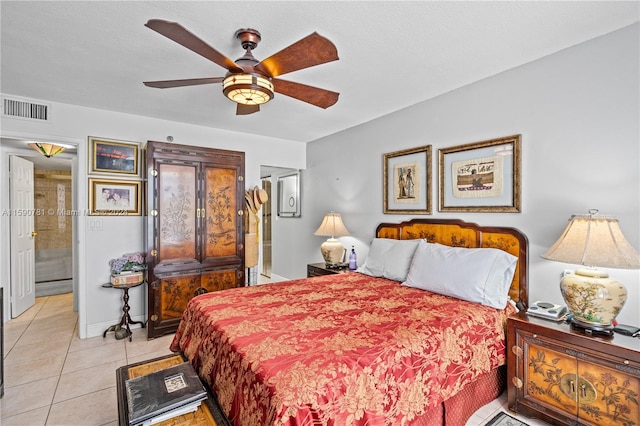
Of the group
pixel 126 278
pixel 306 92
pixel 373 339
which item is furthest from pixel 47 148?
pixel 373 339

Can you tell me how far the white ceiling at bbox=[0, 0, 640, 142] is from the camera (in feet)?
6.01

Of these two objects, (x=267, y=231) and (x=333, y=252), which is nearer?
(x=333, y=252)

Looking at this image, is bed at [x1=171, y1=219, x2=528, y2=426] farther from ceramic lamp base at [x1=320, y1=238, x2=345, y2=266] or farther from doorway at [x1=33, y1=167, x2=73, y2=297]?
doorway at [x1=33, y1=167, x2=73, y2=297]

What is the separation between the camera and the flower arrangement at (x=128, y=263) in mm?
3525

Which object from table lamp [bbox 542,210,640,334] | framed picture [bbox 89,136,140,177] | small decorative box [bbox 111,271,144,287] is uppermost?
framed picture [bbox 89,136,140,177]

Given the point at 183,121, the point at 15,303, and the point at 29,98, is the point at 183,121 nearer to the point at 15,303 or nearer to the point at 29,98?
the point at 29,98

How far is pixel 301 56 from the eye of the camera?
175 centimetres

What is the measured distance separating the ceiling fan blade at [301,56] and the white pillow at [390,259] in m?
1.98

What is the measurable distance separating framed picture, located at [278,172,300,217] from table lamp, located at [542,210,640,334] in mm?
4023

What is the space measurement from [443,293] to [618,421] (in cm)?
113

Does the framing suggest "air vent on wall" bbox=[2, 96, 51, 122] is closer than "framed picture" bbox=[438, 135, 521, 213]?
No

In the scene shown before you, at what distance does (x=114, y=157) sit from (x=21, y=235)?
6.36 ft

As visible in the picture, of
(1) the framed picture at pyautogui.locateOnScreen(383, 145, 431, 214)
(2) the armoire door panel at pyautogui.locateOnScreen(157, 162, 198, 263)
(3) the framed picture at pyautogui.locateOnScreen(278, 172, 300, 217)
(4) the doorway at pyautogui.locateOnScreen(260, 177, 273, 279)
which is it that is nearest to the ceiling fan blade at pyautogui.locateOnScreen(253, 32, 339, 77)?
(1) the framed picture at pyautogui.locateOnScreen(383, 145, 431, 214)

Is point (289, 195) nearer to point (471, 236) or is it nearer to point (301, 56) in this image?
point (471, 236)
